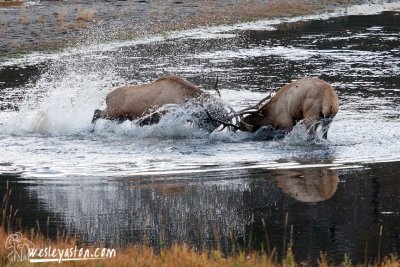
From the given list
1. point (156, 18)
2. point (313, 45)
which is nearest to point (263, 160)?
point (313, 45)

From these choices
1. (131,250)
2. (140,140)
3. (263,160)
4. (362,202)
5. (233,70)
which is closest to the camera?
(131,250)

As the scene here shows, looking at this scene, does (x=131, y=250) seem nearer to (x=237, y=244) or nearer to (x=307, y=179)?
(x=237, y=244)

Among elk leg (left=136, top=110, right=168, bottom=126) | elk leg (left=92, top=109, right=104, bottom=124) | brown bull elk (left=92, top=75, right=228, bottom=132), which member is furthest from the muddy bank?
elk leg (left=136, top=110, right=168, bottom=126)

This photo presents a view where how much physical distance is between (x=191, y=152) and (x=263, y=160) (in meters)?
1.23

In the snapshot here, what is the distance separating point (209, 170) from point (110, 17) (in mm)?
26110

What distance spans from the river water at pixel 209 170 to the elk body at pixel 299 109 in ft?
0.98

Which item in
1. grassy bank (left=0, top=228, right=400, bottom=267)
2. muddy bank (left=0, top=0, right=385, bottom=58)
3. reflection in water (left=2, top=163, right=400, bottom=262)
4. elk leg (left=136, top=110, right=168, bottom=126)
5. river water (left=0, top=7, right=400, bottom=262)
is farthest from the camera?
muddy bank (left=0, top=0, right=385, bottom=58)

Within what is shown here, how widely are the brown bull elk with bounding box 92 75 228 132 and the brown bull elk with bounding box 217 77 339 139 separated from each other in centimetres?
43

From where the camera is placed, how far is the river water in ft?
29.6

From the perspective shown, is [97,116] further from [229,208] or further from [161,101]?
[229,208]

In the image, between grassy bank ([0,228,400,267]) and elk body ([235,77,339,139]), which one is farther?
elk body ([235,77,339,139])

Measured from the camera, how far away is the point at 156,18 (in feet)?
122

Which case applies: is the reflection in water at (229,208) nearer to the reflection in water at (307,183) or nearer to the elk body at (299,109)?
the reflection in water at (307,183)

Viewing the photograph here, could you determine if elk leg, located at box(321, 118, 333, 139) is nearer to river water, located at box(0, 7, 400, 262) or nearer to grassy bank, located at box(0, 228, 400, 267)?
river water, located at box(0, 7, 400, 262)
